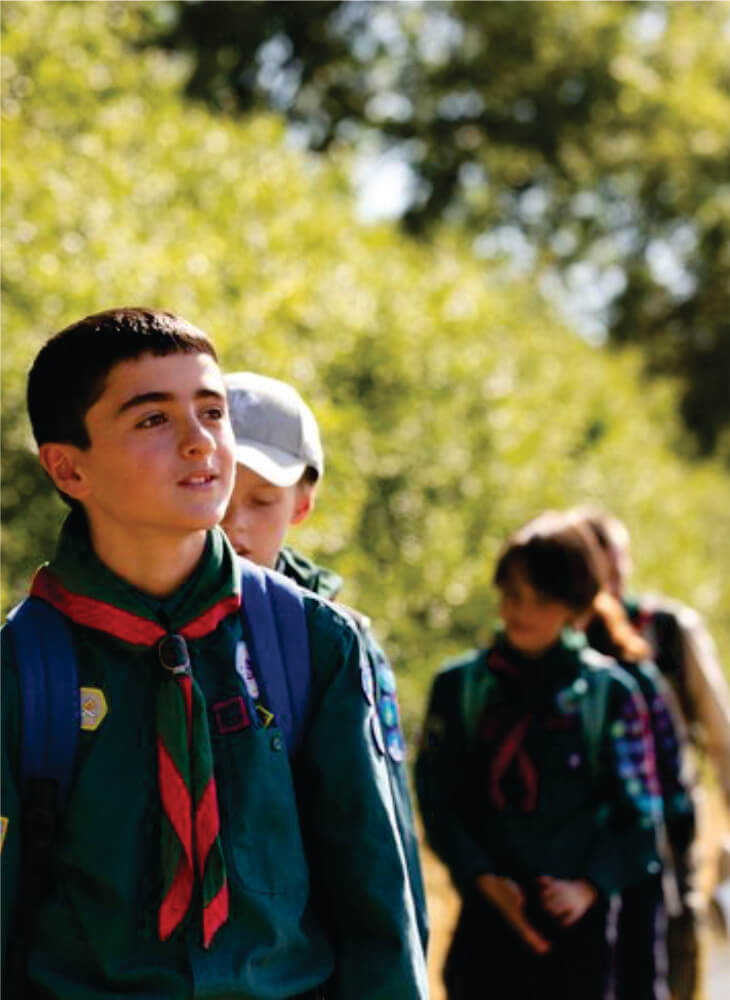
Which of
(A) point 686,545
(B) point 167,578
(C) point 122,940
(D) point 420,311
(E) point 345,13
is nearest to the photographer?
(C) point 122,940

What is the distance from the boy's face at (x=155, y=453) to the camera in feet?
9.40

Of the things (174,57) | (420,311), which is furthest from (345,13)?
(420,311)

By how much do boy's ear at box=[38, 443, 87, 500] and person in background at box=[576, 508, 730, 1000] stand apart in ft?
12.0

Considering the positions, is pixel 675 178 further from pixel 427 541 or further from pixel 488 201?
pixel 427 541

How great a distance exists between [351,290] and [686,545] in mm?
5773

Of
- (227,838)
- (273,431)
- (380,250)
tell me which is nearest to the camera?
(227,838)

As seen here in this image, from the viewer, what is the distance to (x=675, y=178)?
28359mm

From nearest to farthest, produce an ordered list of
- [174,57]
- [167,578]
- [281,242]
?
[167,578] < [281,242] < [174,57]

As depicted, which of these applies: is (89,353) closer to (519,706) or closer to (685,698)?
(519,706)

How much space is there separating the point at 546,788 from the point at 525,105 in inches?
859

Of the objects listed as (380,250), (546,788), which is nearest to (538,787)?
(546,788)

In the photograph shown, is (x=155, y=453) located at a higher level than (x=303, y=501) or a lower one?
lower

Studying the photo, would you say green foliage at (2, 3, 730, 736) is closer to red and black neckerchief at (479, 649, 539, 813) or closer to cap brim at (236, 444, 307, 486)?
red and black neckerchief at (479, 649, 539, 813)

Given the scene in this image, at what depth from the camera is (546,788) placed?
5.16 m
